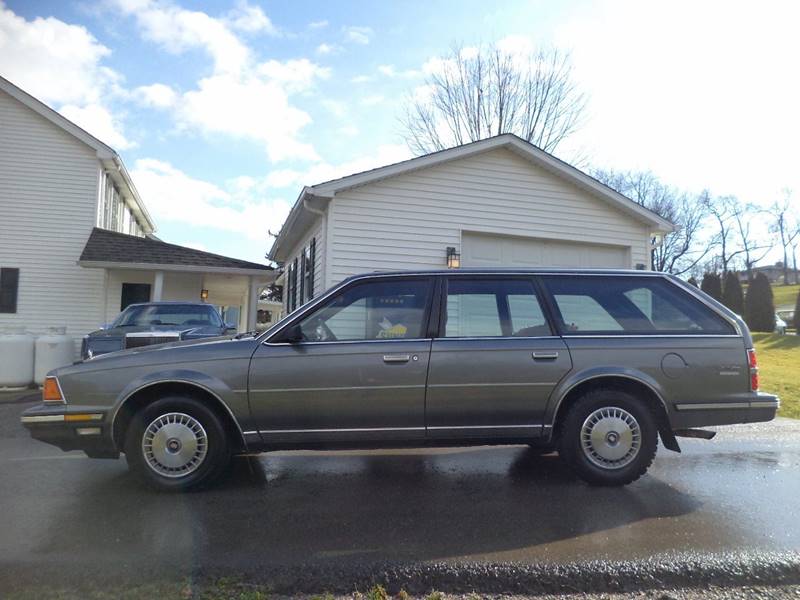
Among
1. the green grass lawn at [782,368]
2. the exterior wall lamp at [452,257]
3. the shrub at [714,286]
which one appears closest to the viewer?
the green grass lawn at [782,368]

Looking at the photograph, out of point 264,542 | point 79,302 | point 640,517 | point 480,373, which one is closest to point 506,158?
point 480,373

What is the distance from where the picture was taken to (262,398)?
14.0ft

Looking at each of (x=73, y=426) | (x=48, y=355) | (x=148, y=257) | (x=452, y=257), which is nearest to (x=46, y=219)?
(x=148, y=257)

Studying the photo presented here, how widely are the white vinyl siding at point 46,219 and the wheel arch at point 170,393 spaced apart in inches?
475

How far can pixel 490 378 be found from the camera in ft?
14.3

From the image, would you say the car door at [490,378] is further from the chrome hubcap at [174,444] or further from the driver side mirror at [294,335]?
the chrome hubcap at [174,444]

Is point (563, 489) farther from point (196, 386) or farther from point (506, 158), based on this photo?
point (506, 158)

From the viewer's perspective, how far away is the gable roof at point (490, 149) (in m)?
10.5

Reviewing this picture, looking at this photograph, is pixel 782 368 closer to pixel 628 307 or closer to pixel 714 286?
pixel 628 307

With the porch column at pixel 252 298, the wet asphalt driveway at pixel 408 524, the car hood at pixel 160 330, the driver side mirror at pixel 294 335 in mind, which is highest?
the porch column at pixel 252 298

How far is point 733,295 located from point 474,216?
29.8 m

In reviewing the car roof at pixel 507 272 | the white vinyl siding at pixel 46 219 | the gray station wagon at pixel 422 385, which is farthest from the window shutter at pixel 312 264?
the gray station wagon at pixel 422 385

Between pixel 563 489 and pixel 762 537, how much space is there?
135cm

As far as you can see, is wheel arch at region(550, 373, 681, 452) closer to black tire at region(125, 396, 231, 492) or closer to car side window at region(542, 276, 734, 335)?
car side window at region(542, 276, 734, 335)
